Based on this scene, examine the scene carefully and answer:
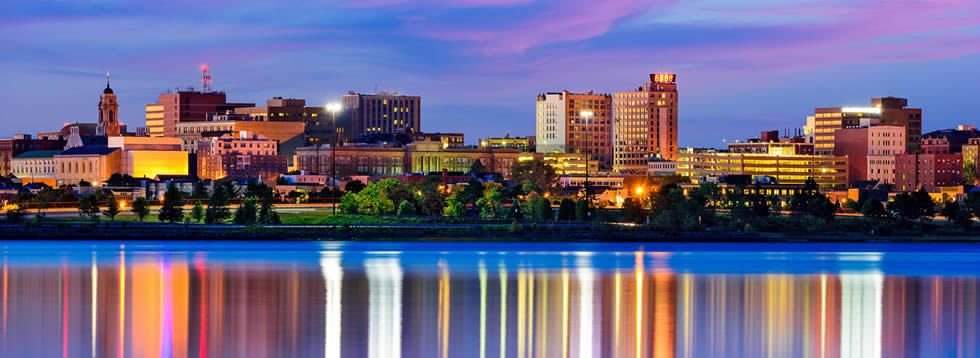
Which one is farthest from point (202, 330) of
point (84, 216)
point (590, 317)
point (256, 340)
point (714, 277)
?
point (84, 216)

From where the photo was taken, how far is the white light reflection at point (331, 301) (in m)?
47.5

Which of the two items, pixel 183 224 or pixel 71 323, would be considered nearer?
pixel 71 323

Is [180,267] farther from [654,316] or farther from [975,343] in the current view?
[975,343]

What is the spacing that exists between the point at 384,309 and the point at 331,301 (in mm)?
4196

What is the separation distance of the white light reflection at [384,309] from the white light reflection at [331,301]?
1190 millimetres

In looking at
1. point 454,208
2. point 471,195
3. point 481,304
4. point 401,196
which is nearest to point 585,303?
point 481,304

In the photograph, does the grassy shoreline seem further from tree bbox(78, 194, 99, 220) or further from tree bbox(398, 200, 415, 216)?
tree bbox(398, 200, 415, 216)

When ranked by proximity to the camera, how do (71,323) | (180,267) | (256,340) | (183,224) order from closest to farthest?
(256,340), (71,323), (180,267), (183,224)

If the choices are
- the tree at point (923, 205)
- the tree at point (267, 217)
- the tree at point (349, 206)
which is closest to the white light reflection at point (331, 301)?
the tree at point (267, 217)

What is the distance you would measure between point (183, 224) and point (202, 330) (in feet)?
252

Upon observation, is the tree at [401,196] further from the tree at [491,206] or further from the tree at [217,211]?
the tree at [217,211]

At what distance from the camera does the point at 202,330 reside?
51.4 meters

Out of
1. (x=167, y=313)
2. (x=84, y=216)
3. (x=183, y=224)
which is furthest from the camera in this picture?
(x=84, y=216)

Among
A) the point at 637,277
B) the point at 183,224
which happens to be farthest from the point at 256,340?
the point at 183,224
